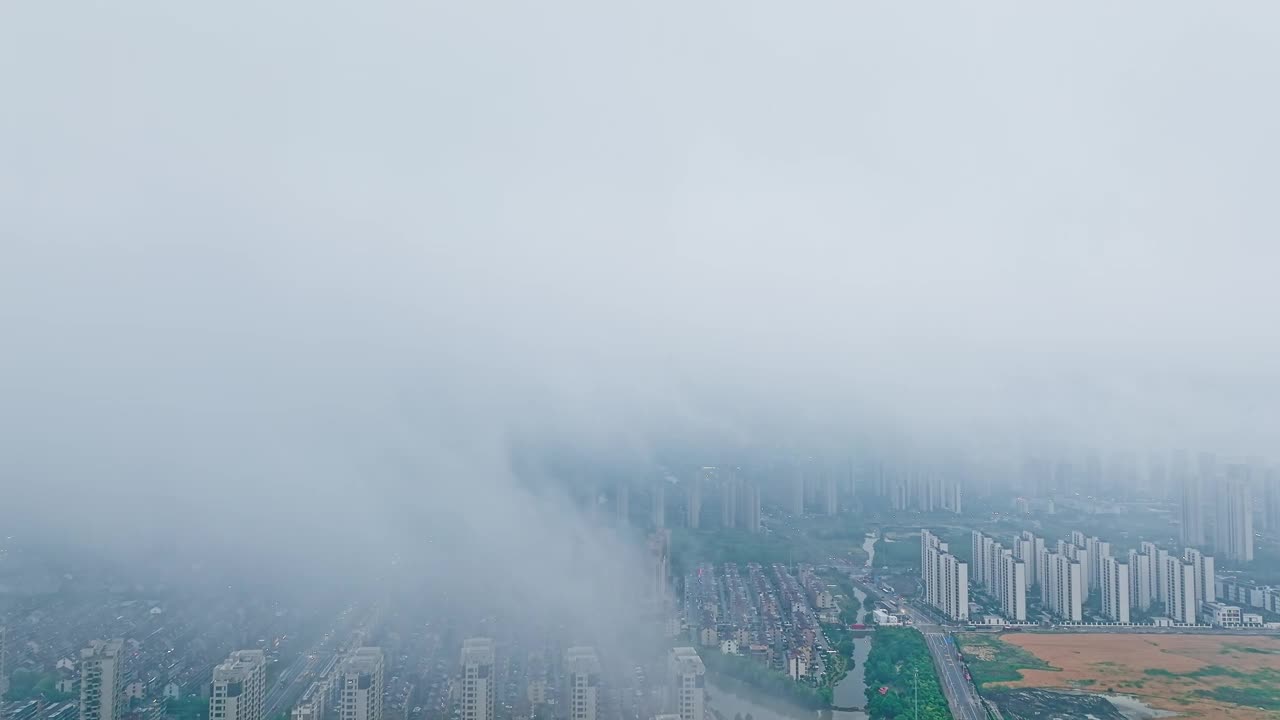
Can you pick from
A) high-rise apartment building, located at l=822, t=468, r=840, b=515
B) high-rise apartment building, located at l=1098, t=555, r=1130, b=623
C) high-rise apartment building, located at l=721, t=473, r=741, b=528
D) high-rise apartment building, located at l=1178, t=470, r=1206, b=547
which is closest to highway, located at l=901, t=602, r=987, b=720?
high-rise apartment building, located at l=1098, t=555, r=1130, b=623

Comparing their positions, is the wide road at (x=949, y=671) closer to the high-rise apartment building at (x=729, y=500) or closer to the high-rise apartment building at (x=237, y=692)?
the high-rise apartment building at (x=729, y=500)

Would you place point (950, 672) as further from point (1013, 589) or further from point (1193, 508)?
point (1193, 508)

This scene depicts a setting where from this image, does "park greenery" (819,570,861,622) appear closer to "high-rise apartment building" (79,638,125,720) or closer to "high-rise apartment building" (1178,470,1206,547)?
"high-rise apartment building" (1178,470,1206,547)

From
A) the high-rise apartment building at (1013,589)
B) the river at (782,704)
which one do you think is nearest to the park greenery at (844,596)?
the river at (782,704)

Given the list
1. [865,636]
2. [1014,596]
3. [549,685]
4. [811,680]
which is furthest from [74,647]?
[1014,596]

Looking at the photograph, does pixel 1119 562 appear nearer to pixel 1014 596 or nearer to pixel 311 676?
pixel 1014 596
